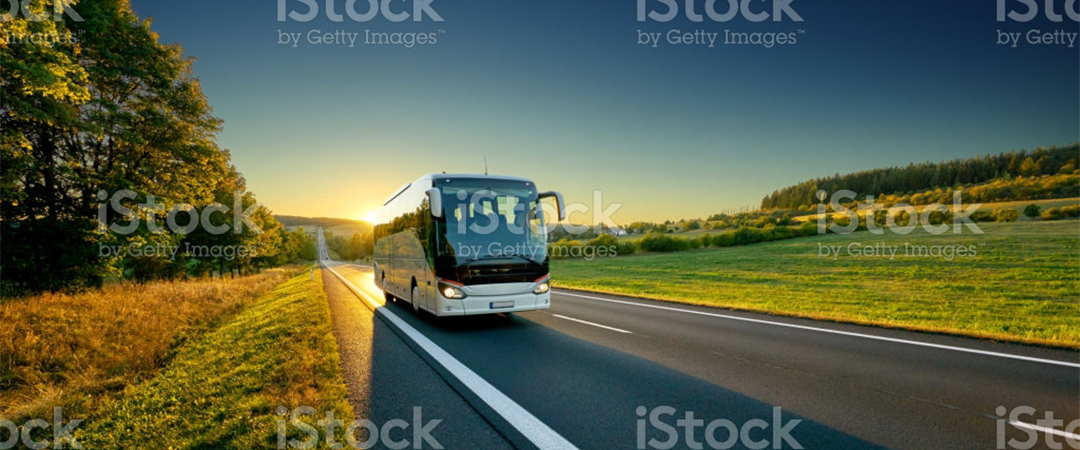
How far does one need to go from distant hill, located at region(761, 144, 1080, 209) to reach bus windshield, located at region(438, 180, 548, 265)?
100 metres

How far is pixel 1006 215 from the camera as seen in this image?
4638 centimetres

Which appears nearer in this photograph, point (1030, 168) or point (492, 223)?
point (492, 223)

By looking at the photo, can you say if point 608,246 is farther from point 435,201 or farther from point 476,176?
point 435,201

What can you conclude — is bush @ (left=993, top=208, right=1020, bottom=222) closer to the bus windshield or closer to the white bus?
the white bus

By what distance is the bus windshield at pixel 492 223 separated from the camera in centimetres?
875

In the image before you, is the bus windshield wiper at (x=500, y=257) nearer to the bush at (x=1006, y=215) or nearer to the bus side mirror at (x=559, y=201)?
the bus side mirror at (x=559, y=201)

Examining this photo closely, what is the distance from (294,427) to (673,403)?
152 inches

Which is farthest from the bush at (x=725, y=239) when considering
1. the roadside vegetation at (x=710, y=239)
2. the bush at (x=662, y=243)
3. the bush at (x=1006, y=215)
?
the bush at (x=1006, y=215)

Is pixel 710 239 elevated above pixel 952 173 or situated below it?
below

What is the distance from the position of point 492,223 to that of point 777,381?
235 inches

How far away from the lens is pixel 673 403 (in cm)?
450

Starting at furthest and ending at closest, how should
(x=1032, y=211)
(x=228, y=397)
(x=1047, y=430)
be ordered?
(x=1032, y=211), (x=228, y=397), (x=1047, y=430)

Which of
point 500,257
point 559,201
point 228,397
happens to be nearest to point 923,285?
point 559,201

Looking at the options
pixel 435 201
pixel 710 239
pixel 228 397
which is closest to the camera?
pixel 228 397
